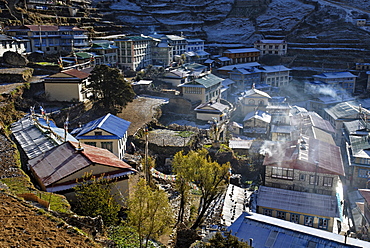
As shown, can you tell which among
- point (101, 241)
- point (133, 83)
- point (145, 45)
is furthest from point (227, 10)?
point (101, 241)

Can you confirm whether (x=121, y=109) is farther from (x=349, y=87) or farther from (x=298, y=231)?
(x=349, y=87)

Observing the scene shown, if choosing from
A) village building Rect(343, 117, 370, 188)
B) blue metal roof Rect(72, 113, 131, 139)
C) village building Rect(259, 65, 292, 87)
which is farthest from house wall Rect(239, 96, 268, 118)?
blue metal roof Rect(72, 113, 131, 139)

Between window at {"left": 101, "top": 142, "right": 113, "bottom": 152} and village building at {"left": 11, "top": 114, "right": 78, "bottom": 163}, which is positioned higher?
village building at {"left": 11, "top": 114, "right": 78, "bottom": 163}

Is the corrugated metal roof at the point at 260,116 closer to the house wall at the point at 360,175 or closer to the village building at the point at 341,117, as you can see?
the village building at the point at 341,117

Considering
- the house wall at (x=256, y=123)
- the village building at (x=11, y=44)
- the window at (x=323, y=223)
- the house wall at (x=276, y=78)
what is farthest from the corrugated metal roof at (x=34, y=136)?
the house wall at (x=276, y=78)

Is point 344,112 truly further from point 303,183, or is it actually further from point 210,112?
point 303,183

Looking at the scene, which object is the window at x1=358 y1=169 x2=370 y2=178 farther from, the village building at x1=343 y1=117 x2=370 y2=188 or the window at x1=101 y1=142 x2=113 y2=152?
the window at x1=101 y1=142 x2=113 y2=152
